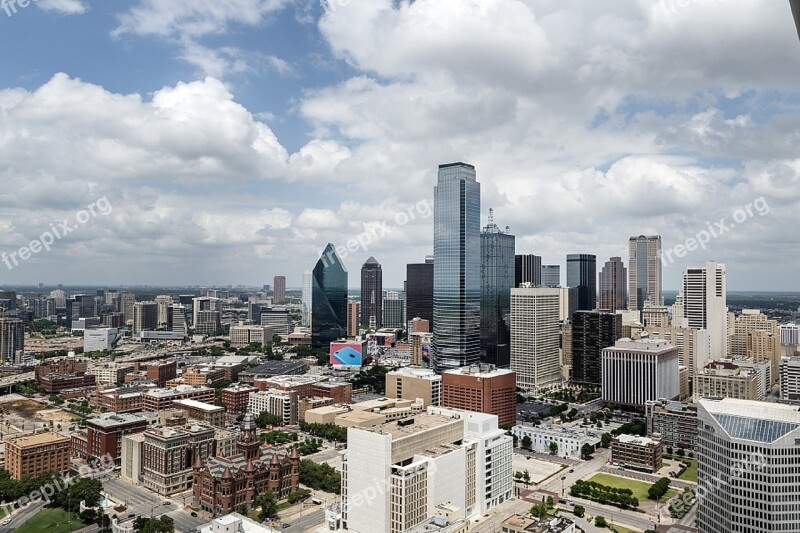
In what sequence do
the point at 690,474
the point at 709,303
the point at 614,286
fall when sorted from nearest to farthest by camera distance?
the point at 690,474
the point at 709,303
the point at 614,286

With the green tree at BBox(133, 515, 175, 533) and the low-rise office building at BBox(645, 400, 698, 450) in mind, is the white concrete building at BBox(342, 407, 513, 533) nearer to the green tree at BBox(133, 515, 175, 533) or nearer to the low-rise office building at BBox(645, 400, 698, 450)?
the green tree at BBox(133, 515, 175, 533)

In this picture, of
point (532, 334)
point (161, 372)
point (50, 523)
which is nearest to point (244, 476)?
point (50, 523)

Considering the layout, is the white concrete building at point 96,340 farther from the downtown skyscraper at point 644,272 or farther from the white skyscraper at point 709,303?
the downtown skyscraper at point 644,272

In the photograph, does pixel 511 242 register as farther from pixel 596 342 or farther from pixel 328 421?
pixel 328 421

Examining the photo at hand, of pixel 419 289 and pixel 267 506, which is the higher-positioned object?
pixel 419 289

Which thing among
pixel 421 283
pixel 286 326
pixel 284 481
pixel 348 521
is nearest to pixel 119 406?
pixel 284 481

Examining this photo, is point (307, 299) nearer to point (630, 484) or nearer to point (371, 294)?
point (371, 294)

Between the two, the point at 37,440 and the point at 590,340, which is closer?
the point at 37,440
